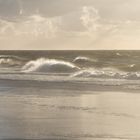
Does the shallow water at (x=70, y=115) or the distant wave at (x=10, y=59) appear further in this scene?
the distant wave at (x=10, y=59)

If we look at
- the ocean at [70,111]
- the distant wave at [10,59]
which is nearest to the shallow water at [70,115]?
the ocean at [70,111]

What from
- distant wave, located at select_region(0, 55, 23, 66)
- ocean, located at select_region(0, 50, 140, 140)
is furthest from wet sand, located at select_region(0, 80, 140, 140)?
distant wave, located at select_region(0, 55, 23, 66)

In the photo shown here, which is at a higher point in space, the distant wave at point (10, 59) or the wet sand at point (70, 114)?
the distant wave at point (10, 59)

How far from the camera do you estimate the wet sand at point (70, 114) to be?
21.5 ft

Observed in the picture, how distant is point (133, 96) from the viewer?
10.3 metres

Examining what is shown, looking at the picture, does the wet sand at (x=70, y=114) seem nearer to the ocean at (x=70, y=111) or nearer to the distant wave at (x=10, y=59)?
the ocean at (x=70, y=111)

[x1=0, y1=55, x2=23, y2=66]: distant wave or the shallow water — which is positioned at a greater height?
[x1=0, y1=55, x2=23, y2=66]: distant wave

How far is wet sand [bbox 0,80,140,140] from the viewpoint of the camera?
21.5 ft

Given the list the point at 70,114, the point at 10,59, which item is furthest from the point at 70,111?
the point at 10,59

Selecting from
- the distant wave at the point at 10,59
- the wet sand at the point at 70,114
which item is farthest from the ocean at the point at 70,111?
the distant wave at the point at 10,59

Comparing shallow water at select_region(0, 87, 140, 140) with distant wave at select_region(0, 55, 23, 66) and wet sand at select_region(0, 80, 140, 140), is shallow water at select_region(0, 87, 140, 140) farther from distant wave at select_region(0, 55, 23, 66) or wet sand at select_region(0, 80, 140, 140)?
distant wave at select_region(0, 55, 23, 66)

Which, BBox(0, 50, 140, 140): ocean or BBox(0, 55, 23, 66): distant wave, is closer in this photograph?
BBox(0, 50, 140, 140): ocean

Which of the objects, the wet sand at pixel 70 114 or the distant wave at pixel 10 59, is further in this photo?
the distant wave at pixel 10 59

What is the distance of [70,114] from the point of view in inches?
313
